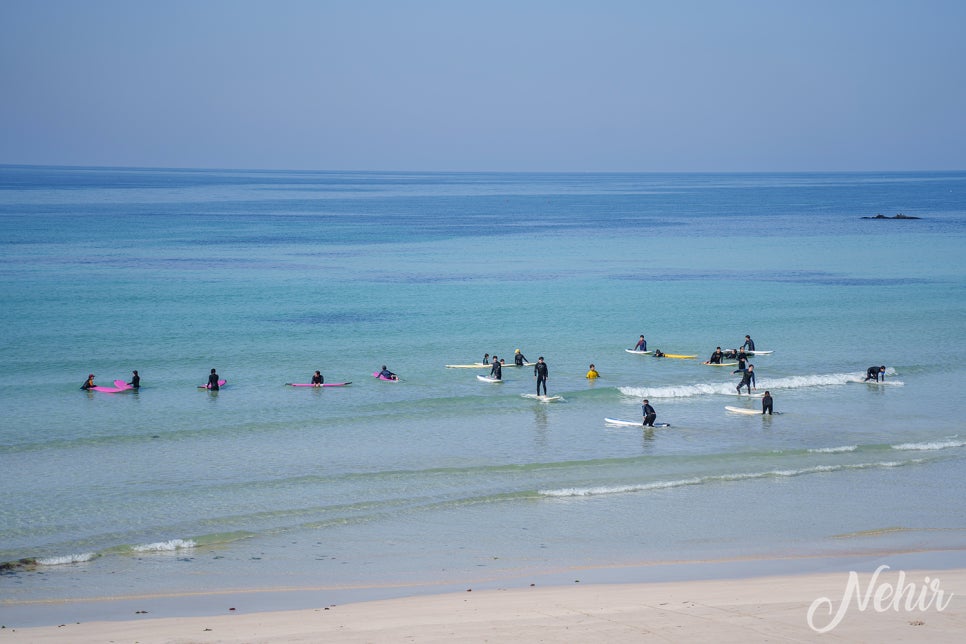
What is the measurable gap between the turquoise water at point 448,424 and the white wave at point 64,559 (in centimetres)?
6

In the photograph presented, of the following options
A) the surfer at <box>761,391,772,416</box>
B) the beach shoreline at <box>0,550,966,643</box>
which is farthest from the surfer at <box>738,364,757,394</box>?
the beach shoreline at <box>0,550,966,643</box>

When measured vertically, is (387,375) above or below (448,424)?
above

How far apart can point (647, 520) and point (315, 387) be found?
689 inches

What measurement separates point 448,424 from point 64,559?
1389 centimetres

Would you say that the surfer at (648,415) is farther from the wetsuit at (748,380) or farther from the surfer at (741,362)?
the surfer at (741,362)

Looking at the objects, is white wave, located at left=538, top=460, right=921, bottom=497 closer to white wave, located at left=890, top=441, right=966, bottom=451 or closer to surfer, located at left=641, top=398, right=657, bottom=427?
white wave, located at left=890, top=441, right=966, bottom=451

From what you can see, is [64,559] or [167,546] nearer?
[64,559]

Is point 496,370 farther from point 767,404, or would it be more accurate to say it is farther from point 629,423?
point 767,404

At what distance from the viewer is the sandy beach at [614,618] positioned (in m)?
14.4

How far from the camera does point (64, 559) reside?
19094mm

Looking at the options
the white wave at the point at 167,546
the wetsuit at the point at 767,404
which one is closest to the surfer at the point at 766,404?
the wetsuit at the point at 767,404

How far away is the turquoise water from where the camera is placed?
20.1m

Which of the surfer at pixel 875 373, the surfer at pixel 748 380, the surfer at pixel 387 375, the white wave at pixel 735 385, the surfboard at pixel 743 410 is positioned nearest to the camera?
the surfboard at pixel 743 410

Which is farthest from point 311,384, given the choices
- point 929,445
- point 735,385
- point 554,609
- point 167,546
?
point 554,609
